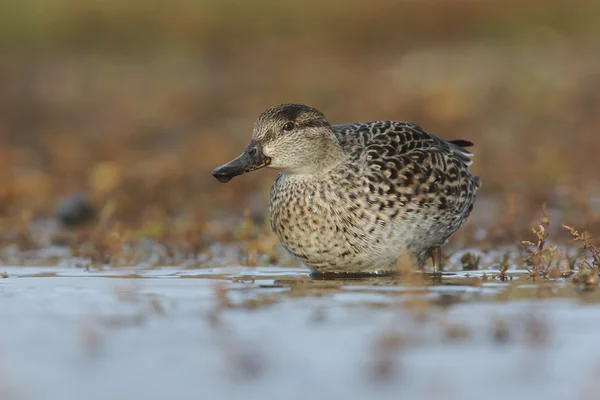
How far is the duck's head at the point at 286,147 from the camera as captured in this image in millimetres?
6480

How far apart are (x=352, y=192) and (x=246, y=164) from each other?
649 mm

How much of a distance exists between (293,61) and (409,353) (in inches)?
546

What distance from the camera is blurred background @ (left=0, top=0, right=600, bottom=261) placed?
9.80 metres

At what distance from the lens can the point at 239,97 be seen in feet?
51.3

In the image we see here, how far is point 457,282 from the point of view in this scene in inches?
228

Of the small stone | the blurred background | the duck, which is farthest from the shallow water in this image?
the small stone

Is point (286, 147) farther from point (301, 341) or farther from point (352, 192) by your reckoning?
point (301, 341)

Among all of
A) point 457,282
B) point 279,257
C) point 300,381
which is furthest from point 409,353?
point 279,257

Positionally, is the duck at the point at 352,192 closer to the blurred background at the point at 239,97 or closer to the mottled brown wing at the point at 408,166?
the mottled brown wing at the point at 408,166

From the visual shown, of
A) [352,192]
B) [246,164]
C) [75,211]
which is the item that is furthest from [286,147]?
[75,211]

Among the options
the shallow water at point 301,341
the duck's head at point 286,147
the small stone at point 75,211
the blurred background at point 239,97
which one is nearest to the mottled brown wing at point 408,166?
the duck's head at point 286,147

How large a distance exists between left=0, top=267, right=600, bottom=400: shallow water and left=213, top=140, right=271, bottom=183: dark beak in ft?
2.89

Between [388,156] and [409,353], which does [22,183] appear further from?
[409,353]

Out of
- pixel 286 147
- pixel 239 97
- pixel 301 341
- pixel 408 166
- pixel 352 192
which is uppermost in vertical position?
pixel 239 97
